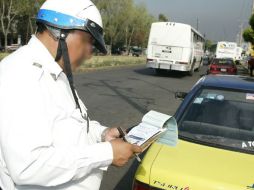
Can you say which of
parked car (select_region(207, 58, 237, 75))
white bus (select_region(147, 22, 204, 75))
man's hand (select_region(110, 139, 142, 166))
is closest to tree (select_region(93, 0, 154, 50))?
parked car (select_region(207, 58, 237, 75))

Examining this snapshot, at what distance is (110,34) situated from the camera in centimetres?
7219

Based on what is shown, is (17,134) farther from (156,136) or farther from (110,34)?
(110,34)

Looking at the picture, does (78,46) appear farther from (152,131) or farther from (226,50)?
(226,50)

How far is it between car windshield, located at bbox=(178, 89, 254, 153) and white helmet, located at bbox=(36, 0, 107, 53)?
210 cm

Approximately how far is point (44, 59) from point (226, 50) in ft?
192

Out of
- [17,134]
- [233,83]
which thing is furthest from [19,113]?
[233,83]

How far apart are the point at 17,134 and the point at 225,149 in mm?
2407

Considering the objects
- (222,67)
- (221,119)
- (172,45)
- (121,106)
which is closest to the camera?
(221,119)

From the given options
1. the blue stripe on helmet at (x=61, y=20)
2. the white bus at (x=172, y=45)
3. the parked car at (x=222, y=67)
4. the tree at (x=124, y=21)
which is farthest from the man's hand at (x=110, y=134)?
the tree at (x=124, y=21)

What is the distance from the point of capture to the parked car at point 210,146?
10.3 feet

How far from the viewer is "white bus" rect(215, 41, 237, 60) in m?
58.6

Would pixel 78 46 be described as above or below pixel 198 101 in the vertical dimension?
above

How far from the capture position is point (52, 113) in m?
2.02

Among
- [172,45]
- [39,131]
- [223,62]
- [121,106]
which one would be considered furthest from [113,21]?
Result: [39,131]
